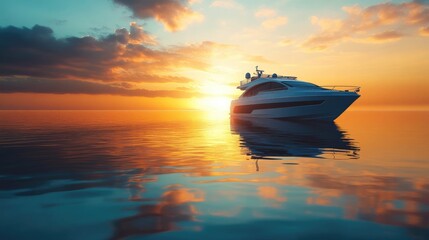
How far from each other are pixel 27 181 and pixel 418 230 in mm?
7353

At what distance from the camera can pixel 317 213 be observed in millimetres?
4148

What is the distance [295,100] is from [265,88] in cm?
524

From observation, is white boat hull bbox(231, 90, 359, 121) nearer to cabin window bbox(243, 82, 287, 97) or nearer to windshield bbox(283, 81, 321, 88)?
cabin window bbox(243, 82, 287, 97)

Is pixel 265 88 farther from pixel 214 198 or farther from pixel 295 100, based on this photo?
pixel 214 198

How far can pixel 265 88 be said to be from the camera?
31.1 metres

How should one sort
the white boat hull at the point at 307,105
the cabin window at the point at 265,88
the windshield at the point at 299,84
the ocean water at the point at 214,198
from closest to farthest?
the ocean water at the point at 214,198
the white boat hull at the point at 307,105
the windshield at the point at 299,84
the cabin window at the point at 265,88

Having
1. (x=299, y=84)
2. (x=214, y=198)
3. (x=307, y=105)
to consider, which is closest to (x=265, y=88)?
(x=299, y=84)

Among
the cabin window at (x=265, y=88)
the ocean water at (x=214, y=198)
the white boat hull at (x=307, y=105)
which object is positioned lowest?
the ocean water at (x=214, y=198)

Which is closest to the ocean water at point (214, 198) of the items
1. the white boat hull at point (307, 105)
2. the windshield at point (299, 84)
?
the white boat hull at point (307, 105)

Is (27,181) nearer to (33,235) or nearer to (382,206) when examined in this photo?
(33,235)

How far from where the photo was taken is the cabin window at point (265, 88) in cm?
2911

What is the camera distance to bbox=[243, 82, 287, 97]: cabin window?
29109 millimetres

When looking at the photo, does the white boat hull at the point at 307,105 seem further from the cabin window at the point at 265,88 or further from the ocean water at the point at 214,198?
the ocean water at the point at 214,198

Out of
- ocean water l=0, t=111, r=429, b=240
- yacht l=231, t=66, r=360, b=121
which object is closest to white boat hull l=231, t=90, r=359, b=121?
yacht l=231, t=66, r=360, b=121
